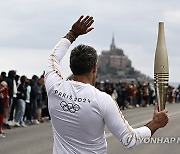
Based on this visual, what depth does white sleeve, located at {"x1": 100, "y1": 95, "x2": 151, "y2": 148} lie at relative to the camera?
10.1 feet

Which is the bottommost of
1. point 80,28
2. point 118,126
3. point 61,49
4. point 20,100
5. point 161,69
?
point 20,100

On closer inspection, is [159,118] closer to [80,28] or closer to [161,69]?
[161,69]

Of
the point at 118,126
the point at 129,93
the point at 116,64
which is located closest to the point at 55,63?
the point at 118,126

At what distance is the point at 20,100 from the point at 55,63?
12.0 m

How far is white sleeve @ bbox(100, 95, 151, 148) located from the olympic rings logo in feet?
0.59

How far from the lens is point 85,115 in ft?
10.4

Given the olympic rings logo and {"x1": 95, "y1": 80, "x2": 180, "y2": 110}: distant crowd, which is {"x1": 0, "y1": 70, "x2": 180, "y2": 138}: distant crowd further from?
the olympic rings logo

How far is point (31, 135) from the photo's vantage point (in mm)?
13555

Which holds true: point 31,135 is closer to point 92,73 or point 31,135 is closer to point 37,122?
point 37,122

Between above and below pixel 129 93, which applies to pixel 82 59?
above

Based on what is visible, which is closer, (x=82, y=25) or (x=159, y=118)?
(x=159, y=118)

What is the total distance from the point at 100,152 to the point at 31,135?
10.6m

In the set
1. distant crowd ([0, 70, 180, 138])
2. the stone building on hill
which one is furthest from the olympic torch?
the stone building on hill

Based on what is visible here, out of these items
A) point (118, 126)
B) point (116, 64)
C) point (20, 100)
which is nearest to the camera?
point (118, 126)
